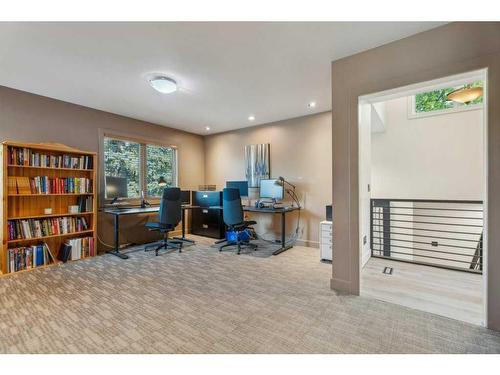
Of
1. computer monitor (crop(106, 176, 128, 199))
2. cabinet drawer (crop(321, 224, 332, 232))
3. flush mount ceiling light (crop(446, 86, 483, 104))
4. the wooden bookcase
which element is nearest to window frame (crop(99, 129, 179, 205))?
computer monitor (crop(106, 176, 128, 199))

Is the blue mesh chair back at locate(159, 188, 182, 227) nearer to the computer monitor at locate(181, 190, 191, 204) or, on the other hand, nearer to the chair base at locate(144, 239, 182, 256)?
the chair base at locate(144, 239, 182, 256)

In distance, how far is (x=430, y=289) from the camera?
2572 millimetres

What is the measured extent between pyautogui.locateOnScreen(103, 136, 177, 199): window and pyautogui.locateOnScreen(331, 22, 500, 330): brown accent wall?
12.4ft

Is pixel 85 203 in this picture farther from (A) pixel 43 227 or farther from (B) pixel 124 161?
(B) pixel 124 161

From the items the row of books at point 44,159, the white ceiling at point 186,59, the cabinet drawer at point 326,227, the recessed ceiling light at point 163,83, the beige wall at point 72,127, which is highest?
the white ceiling at point 186,59

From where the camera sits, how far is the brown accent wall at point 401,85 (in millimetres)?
1813

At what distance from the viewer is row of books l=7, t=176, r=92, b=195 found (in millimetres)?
3119

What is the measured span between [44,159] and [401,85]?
460cm

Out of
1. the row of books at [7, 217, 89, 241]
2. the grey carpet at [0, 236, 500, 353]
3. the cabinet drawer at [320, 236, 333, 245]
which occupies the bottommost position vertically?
the grey carpet at [0, 236, 500, 353]

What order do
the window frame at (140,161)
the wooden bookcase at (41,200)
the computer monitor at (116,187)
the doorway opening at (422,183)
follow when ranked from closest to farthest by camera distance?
1. the doorway opening at (422,183)
2. the wooden bookcase at (41,200)
3. the computer monitor at (116,187)
4. the window frame at (140,161)

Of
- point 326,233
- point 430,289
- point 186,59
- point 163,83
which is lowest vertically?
point 430,289

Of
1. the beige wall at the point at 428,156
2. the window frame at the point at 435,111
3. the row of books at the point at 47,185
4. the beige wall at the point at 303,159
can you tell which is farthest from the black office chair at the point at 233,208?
the window frame at the point at 435,111

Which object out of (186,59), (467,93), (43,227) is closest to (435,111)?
(467,93)

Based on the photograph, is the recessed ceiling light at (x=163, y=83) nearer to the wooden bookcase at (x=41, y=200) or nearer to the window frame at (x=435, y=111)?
the wooden bookcase at (x=41, y=200)
